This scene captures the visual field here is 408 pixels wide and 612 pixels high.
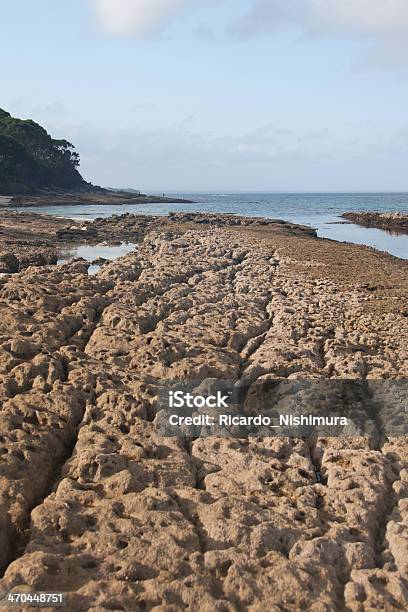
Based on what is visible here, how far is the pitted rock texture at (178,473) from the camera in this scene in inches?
187

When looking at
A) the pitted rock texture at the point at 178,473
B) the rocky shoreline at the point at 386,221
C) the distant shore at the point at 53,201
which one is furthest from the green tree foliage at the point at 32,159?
the pitted rock texture at the point at 178,473

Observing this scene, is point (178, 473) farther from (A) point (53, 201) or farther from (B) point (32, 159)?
(B) point (32, 159)

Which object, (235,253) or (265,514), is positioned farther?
(235,253)

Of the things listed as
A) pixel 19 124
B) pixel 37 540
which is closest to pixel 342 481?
pixel 37 540

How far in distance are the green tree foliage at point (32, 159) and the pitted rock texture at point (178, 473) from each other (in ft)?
253

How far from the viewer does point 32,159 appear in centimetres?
9150

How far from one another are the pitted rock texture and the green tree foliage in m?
77.0

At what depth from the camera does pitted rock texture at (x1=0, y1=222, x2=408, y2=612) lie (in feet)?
15.6

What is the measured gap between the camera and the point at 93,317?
1077cm

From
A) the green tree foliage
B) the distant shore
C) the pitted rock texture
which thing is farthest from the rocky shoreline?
the green tree foliage

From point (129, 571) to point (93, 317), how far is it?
21.3ft

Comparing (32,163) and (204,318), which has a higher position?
(32,163)

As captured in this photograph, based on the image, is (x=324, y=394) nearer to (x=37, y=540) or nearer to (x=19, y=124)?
Result: (x=37, y=540)

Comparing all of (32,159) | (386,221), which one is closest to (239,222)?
(386,221)
